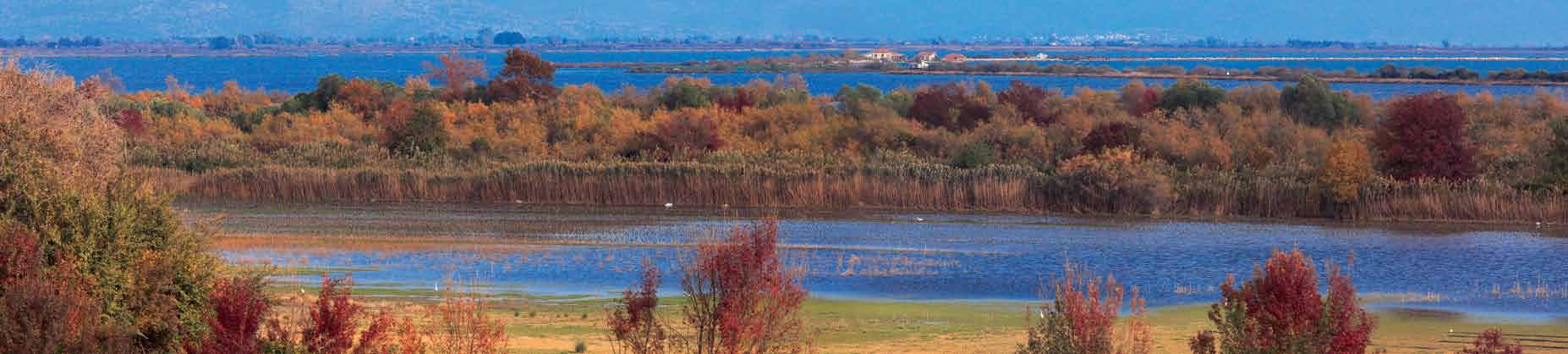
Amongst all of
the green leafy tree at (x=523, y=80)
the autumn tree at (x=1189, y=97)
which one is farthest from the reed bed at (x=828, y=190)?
the green leafy tree at (x=523, y=80)

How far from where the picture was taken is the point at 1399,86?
92.7 meters

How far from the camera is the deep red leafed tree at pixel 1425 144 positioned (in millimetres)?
30375

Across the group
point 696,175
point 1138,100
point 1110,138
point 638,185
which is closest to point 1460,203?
point 1110,138

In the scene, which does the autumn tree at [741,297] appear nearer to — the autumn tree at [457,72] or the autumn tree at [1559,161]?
the autumn tree at [1559,161]

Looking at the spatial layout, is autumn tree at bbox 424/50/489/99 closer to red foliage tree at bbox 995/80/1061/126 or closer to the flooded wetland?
red foliage tree at bbox 995/80/1061/126

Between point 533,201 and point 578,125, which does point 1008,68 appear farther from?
point 533,201

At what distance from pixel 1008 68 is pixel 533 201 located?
104 m

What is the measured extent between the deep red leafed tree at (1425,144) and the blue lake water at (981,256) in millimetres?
3605

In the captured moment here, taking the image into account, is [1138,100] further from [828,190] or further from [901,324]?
[901,324]

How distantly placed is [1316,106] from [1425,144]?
41.6 feet

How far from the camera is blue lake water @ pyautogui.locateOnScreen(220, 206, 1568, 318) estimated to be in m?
20.3

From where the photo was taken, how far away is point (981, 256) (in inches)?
928

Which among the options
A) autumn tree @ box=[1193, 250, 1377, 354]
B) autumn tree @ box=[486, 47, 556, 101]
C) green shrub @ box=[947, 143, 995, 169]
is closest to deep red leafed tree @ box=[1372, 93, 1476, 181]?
green shrub @ box=[947, 143, 995, 169]

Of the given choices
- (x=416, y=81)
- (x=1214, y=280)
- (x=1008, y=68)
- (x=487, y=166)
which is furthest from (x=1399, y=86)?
(x=1214, y=280)
